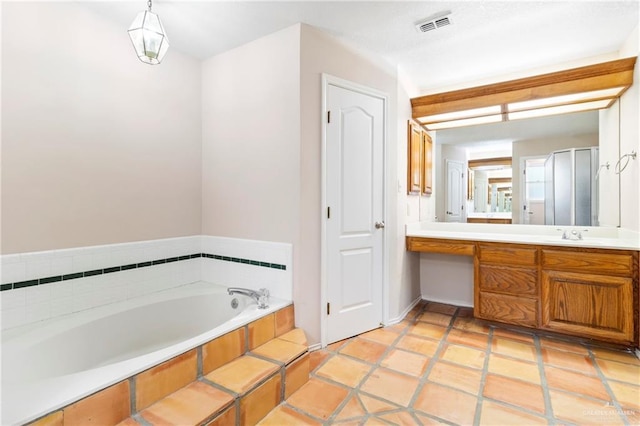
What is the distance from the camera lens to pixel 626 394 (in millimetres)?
1796

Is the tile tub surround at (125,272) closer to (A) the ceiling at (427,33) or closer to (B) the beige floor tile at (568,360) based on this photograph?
(A) the ceiling at (427,33)

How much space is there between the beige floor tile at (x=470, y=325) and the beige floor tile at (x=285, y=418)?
178cm

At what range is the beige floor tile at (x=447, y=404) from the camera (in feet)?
5.30

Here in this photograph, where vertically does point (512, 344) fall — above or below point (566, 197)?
below

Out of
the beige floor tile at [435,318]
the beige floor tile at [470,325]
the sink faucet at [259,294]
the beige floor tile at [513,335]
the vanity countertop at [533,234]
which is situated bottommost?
the beige floor tile at [513,335]

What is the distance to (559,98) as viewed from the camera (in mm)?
2705

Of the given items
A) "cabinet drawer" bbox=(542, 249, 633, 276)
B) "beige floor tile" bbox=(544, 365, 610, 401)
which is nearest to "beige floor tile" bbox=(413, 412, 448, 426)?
"beige floor tile" bbox=(544, 365, 610, 401)

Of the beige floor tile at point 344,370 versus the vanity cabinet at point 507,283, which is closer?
the beige floor tile at point 344,370

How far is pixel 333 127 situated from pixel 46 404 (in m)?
2.19

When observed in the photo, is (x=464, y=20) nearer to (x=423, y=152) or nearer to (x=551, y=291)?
(x=423, y=152)

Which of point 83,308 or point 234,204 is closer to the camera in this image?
point 83,308

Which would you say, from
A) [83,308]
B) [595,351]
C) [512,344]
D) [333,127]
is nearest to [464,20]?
[333,127]

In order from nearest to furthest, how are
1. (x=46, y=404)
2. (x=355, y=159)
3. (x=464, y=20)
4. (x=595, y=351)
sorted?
(x=46, y=404) → (x=464, y=20) → (x=595, y=351) → (x=355, y=159)

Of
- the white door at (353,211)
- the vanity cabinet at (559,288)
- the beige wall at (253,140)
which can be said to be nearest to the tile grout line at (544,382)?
the vanity cabinet at (559,288)
